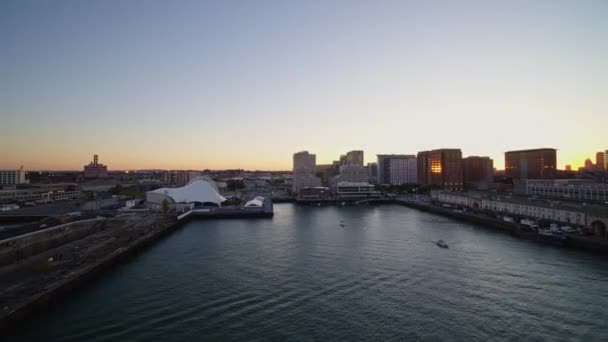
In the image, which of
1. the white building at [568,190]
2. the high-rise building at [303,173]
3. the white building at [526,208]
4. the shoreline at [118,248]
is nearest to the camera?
the shoreline at [118,248]

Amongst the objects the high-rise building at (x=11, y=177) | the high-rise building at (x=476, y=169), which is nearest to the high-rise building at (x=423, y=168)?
the high-rise building at (x=476, y=169)

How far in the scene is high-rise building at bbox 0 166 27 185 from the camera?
138ft

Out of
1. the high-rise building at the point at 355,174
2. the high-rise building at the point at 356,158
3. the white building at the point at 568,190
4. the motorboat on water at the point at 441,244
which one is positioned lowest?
the motorboat on water at the point at 441,244

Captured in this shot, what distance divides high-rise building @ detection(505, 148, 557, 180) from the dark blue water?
127ft

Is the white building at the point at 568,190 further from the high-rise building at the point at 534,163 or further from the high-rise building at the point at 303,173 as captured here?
the high-rise building at the point at 303,173

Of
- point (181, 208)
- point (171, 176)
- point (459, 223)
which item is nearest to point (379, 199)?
point (459, 223)

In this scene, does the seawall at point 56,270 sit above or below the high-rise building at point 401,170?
below

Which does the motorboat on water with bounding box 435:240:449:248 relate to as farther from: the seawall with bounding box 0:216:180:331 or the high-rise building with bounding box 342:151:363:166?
the high-rise building with bounding box 342:151:363:166

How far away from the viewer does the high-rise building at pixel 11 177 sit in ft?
138

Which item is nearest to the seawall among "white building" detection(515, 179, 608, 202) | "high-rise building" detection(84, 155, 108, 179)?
"white building" detection(515, 179, 608, 202)

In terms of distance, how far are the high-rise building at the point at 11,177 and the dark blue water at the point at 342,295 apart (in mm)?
44473

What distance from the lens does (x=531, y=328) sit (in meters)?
5.84

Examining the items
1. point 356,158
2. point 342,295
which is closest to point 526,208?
point 342,295

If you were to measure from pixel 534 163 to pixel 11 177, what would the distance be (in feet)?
231
